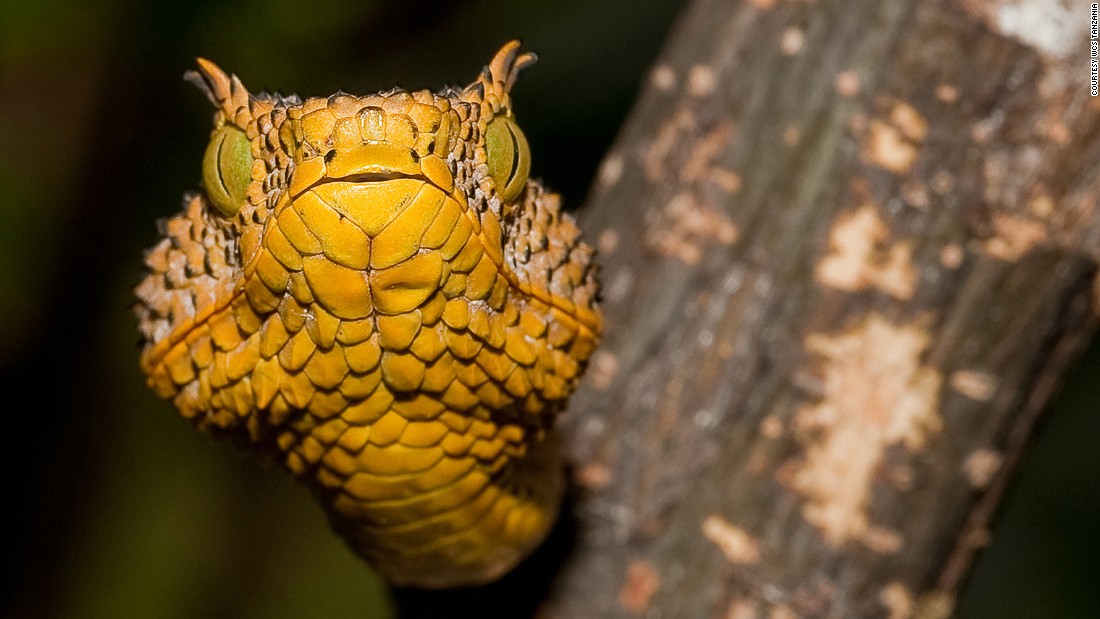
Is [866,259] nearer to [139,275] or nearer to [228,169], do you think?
[228,169]

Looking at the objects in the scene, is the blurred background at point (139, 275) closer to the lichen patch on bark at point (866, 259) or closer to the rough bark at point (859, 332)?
the rough bark at point (859, 332)

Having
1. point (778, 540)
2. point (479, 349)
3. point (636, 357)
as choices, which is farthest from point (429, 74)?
point (479, 349)

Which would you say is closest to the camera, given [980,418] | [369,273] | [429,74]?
[369,273]

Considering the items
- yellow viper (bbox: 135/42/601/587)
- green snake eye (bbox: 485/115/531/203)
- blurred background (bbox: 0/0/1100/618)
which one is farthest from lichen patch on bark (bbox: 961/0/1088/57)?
blurred background (bbox: 0/0/1100/618)

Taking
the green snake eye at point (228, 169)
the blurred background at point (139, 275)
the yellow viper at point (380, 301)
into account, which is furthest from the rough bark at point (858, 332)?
the blurred background at point (139, 275)

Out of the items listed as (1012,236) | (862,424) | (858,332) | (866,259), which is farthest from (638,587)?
(1012,236)

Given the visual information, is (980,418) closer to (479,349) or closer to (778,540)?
(778,540)

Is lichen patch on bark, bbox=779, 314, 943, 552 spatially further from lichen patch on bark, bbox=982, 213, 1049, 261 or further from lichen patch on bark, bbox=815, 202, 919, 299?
lichen patch on bark, bbox=982, 213, 1049, 261
